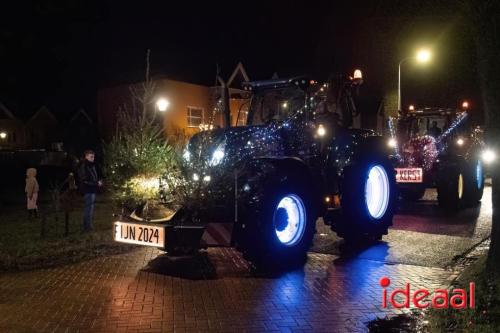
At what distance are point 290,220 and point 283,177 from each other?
79 centimetres

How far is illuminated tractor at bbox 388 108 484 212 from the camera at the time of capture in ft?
42.4

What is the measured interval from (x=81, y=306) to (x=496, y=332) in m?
4.28

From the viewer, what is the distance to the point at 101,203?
15391 millimetres

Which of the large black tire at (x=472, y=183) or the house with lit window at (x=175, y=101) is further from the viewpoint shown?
the house with lit window at (x=175, y=101)

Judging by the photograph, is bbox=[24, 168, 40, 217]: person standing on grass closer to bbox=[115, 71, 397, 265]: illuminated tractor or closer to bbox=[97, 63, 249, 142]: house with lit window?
bbox=[115, 71, 397, 265]: illuminated tractor

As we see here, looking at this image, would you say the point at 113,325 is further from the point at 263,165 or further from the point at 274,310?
the point at 263,165

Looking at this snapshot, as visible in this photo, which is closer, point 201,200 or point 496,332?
point 496,332

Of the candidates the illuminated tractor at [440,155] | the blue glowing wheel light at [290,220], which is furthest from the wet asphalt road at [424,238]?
the blue glowing wheel light at [290,220]

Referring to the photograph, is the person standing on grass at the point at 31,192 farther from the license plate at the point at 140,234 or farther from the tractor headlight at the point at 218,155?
the tractor headlight at the point at 218,155

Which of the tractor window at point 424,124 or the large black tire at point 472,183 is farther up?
the tractor window at point 424,124

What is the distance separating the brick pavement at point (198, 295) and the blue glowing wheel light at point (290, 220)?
482 millimetres

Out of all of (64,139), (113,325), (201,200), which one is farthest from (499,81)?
(64,139)

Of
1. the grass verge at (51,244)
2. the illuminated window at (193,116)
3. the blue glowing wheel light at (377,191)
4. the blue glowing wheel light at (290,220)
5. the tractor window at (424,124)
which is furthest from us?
the illuminated window at (193,116)

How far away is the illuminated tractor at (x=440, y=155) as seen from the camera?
509 inches
